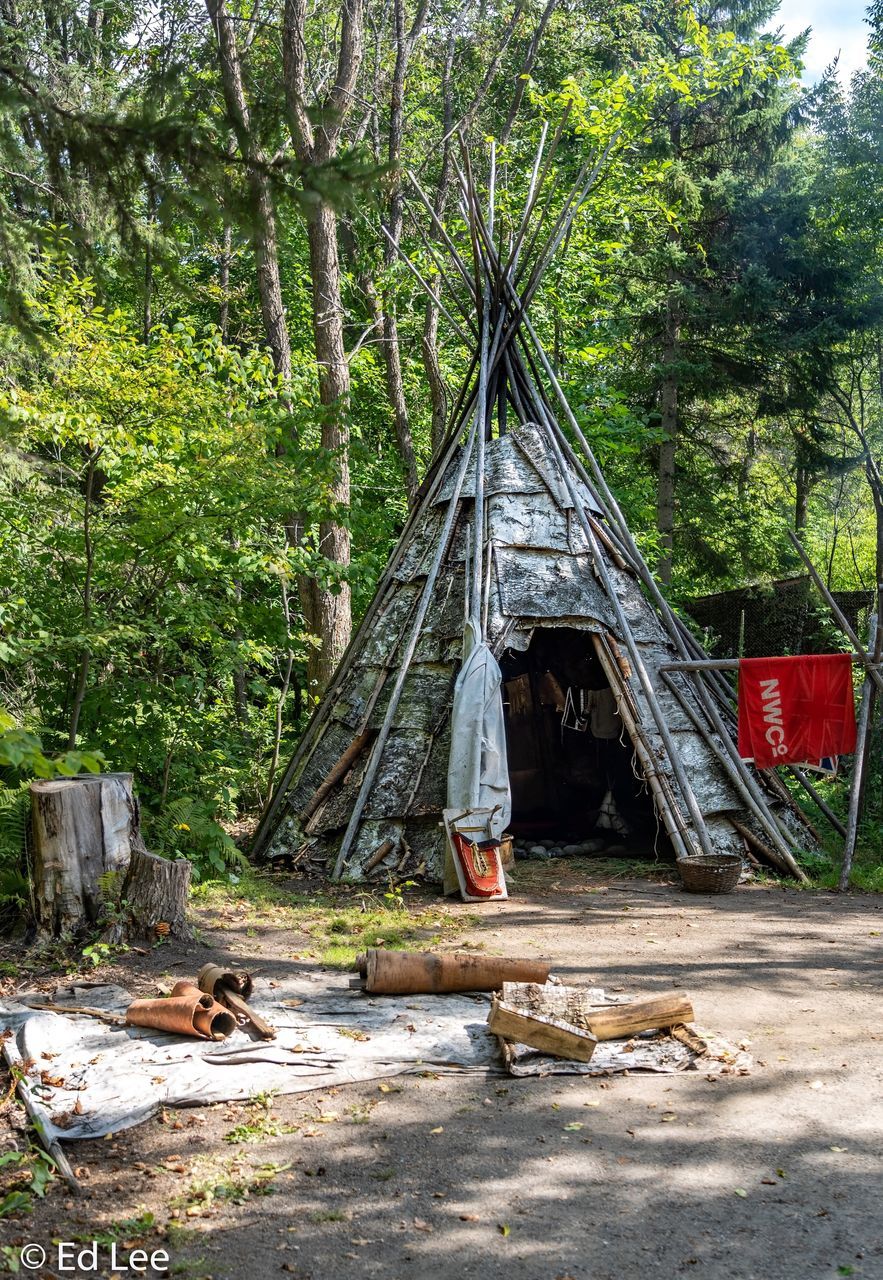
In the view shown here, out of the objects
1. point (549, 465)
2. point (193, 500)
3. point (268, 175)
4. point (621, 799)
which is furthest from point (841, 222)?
point (268, 175)

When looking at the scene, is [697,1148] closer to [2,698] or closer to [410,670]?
[410,670]

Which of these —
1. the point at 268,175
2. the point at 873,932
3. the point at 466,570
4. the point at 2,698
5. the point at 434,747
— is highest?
the point at 268,175

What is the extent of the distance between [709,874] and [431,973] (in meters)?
3.24

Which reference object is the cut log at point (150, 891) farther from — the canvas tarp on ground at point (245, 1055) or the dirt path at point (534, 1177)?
the dirt path at point (534, 1177)

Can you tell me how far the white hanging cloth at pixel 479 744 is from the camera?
7.92 metres

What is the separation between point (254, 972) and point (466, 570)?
13.4ft

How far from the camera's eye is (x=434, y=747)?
849cm

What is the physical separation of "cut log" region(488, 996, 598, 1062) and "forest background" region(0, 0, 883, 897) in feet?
7.21

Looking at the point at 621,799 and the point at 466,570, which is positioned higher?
the point at 466,570

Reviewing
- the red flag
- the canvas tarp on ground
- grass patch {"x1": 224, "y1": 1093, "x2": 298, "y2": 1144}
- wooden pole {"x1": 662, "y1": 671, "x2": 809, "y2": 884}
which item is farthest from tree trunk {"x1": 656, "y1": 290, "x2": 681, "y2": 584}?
grass patch {"x1": 224, "y1": 1093, "x2": 298, "y2": 1144}

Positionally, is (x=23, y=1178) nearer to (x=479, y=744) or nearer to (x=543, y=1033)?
(x=543, y=1033)

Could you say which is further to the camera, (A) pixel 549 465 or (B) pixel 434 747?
(A) pixel 549 465

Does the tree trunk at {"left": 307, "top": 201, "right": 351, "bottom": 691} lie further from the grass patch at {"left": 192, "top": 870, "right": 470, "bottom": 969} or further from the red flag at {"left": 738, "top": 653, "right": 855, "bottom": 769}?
the red flag at {"left": 738, "top": 653, "right": 855, "bottom": 769}

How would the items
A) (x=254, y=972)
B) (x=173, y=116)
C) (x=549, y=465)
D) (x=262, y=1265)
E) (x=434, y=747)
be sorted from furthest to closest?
(x=549, y=465) → (x=434, y=747) → (x=254, y=972) → (x=173, y=116) → (x=262, y=1265)
